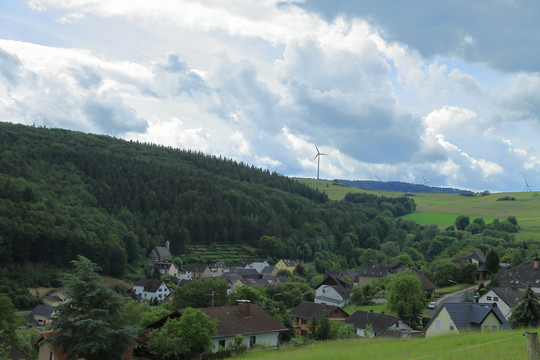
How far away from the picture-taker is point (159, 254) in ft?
445

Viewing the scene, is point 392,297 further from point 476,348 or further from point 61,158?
point 61,158

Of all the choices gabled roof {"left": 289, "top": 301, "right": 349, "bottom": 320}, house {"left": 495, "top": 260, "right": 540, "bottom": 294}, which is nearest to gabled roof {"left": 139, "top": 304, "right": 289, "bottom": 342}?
gabled roof {"left": 289, "top": 301, "right": 349, "bottom": 320}

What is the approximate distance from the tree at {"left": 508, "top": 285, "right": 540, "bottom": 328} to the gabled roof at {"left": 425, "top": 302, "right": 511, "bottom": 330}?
4.44 feet

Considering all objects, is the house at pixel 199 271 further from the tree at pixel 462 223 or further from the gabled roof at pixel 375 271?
the tree at pixel 462 223

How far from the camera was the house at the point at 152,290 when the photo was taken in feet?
323

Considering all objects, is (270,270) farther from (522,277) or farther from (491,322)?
(491,322)

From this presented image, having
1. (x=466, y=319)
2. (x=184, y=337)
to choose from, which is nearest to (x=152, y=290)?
(x=184, y=337)

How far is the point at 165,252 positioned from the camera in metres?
137

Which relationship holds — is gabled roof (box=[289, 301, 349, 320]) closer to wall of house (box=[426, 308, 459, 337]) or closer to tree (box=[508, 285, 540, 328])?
wall of house (box=[426, 308, 459, 337])

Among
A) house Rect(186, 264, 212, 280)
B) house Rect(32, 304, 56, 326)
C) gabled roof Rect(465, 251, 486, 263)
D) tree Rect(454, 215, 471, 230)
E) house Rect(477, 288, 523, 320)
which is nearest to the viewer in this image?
house Rect(477, 288, 523, 320)

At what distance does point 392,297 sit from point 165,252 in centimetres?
8874

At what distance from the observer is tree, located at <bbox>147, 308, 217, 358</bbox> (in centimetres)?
3061

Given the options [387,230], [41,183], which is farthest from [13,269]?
[387,230]

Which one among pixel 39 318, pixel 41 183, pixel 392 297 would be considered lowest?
pixel 39 318
